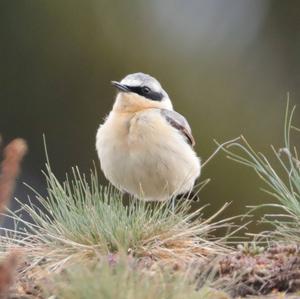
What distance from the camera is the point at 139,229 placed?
7.43m

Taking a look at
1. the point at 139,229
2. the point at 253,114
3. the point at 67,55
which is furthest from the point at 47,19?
the point at 139,229

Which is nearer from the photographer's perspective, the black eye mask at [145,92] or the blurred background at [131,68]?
the black eye mask at [145,92]

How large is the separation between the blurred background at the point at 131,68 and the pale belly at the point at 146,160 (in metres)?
5.91

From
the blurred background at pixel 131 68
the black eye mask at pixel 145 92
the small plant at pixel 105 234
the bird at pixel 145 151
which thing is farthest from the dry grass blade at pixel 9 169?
the blurred background at pixel 131 68

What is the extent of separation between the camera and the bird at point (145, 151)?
30.3ft

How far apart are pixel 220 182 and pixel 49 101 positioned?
2878mm

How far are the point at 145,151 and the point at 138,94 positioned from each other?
751 millimetres

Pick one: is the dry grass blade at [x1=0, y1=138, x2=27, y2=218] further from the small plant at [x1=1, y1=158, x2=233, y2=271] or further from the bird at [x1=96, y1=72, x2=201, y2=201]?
the bird at [x1=96, y1=72, x2=201, y2=201]

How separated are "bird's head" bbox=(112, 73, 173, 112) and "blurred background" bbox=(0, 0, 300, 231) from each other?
5335 mm

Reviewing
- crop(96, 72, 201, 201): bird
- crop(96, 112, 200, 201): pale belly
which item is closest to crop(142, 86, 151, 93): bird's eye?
crop(96, 72, 201, 201): bird

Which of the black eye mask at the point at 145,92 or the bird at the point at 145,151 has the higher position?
the black eye mask at the point at 145,92

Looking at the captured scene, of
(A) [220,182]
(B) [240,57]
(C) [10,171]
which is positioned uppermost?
(C) [10,171]

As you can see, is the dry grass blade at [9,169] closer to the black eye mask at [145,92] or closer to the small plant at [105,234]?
the small plant at [105,234]

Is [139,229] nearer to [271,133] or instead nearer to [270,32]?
[271,133]
